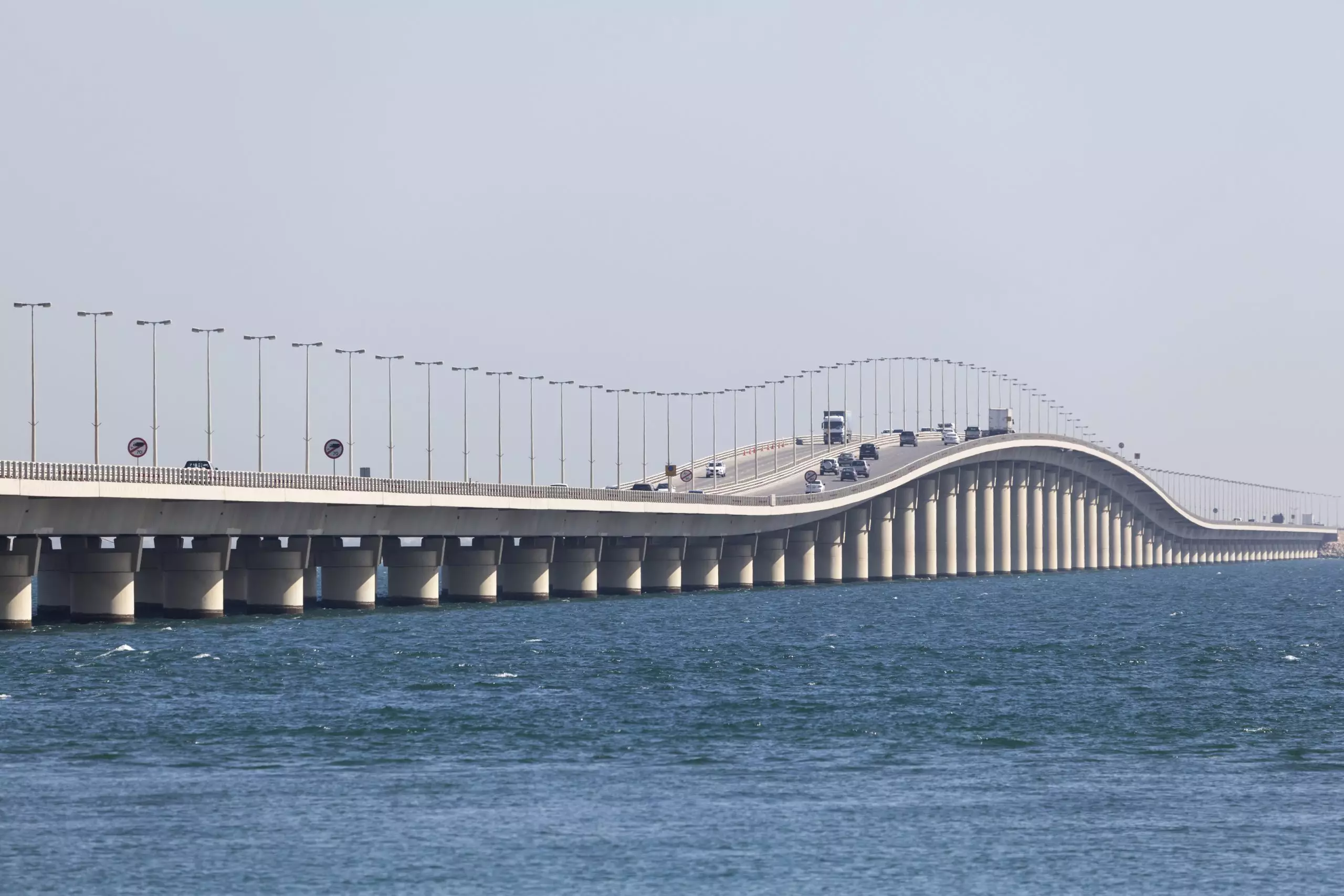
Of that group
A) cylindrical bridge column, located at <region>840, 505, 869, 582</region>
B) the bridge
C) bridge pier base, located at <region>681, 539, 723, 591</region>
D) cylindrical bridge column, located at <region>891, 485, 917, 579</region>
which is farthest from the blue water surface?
cylindrical bridge column, located at <region>891, 485, 917, 579</region>

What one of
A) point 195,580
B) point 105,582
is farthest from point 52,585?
point 105,582

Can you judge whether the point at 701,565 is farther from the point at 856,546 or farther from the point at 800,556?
the point at 856,546

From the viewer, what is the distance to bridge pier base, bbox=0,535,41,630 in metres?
85.7

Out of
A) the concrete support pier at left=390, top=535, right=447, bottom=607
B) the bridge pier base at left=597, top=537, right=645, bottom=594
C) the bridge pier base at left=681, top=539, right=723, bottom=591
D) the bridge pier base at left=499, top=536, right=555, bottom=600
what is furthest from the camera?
the bridge pier base at left=681, top=539, right=723, bottom=591

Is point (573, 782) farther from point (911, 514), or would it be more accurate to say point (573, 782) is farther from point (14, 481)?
point (911, 514)

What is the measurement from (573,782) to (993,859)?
11026mm

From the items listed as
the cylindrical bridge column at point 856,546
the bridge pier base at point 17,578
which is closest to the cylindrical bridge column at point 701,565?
the cylindrical bridge column at point 856,546

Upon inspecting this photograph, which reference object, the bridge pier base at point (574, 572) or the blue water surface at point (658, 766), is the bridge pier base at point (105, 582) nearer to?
the blue water surface at point (658, 766)

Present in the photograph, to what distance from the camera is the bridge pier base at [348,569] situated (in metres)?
114

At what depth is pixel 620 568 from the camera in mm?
145500

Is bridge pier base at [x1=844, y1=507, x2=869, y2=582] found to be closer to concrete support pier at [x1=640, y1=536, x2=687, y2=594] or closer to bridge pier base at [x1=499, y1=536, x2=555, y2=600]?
concrete support pier at [x1=640, y1=536, x2=687, y2=594]

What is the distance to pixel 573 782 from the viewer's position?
141 ft

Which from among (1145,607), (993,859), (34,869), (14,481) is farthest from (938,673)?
(1145,607)

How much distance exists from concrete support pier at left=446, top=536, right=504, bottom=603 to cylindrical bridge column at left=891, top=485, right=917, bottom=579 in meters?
75.7
